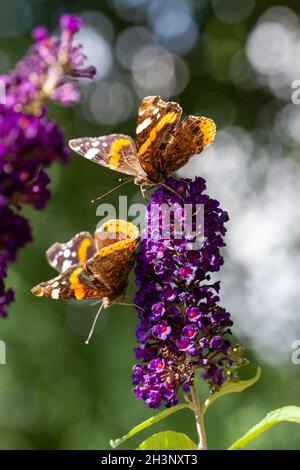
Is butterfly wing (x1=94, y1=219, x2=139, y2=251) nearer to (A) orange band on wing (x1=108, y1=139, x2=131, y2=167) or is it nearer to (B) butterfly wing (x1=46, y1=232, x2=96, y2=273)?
(B) butterfly wing (x1=46, y1=232, x2=96, y2=273)

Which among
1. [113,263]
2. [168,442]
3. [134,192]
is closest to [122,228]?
[113,263]

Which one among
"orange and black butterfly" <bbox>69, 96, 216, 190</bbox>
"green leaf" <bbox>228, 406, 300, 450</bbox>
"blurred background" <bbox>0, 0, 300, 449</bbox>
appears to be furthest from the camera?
"blurred background" <bbox>0, 0, 300, 449</bbox>

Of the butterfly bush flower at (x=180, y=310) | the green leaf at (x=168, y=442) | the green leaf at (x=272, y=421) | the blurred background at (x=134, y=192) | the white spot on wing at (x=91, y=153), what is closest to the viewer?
the green leaf at (x=272, y=421)

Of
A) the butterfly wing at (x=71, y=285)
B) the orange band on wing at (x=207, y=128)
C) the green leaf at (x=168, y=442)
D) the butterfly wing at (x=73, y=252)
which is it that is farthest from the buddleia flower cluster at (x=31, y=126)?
the butterfly wing at (x=73, y=252)

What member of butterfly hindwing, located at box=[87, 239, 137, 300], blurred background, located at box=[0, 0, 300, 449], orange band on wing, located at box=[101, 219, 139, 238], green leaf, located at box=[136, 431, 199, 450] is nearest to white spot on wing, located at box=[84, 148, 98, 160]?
orange band on wing, located at box=[101, 219, 139, 238]

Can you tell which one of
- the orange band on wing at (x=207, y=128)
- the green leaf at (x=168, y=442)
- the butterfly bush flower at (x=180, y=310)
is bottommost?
the green leaf at (x=168, y=442)

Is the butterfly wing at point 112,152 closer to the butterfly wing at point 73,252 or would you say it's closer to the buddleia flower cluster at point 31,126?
the butterfly wing at point 73,252

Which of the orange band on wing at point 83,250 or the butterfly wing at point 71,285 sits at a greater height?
the orange band on wing at point 83,250

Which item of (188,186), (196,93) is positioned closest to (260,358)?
(196,93)
